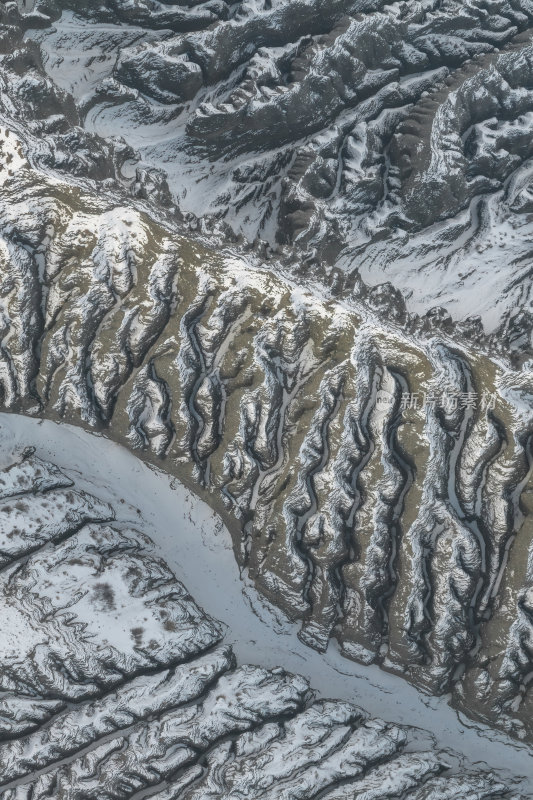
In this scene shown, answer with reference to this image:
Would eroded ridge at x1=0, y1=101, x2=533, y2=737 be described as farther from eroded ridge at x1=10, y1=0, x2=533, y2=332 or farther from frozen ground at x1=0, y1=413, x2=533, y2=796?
eroded ridge at x1=10, y1=0, x2=533, y2=332

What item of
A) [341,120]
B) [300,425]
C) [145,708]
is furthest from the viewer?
[341,120]

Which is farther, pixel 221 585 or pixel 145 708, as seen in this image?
pixel 221 585

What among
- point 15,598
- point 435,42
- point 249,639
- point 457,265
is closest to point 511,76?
point 435,42

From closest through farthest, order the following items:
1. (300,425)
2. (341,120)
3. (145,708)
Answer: (145,708)
(300,425)
(341,120)

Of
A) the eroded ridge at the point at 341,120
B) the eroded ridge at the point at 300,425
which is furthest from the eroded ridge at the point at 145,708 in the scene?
the eroded ridge at the point at 341,120

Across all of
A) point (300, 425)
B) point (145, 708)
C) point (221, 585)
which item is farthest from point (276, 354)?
point (145, 708)

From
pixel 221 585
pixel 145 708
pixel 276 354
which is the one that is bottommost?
pixel 145 708

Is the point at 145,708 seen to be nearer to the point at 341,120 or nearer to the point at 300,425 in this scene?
the point at 300,425
